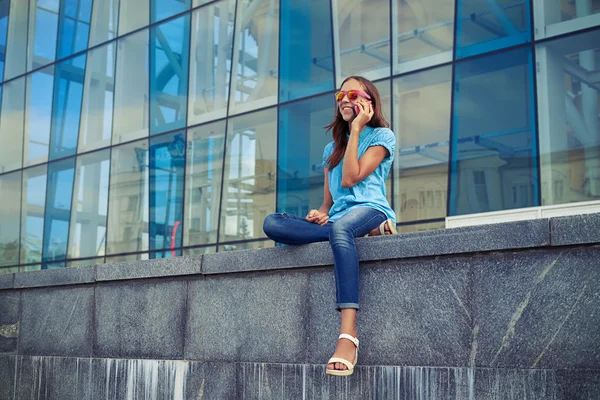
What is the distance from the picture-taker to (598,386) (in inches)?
154

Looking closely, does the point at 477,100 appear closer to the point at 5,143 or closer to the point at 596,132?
the point at 596,132

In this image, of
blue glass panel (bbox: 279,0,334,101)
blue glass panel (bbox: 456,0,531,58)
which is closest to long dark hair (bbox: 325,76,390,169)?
blue glass panel (bbox: 456,0,531,58)

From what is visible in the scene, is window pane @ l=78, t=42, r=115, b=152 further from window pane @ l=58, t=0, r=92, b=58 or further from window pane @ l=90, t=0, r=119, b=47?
window pane @ l=58, t=0, r=92, b=58

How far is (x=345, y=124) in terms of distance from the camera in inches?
225

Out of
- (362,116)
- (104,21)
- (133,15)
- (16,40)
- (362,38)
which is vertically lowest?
(362,116)

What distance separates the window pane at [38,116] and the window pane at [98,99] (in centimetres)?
171

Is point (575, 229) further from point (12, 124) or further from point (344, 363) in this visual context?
point (12, 124)

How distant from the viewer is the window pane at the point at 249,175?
594 inches

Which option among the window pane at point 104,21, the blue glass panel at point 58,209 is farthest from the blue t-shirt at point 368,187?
the blue glass panel at point 58,209

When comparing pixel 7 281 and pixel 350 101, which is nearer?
pixel 350 101

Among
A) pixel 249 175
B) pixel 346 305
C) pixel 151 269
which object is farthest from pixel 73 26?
pixel 346 305

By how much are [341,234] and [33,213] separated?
17350 mm

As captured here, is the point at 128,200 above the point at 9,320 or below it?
above

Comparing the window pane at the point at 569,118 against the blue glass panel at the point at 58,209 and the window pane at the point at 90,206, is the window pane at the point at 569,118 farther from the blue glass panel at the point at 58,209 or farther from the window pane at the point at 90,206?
the blue glass panel at the point at 58,209
